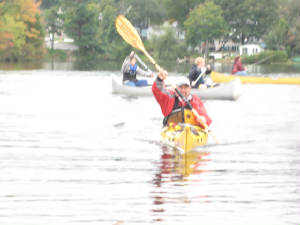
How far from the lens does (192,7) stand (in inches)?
4013

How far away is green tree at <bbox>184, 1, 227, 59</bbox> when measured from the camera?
281 feet

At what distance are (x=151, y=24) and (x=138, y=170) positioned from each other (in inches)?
3267

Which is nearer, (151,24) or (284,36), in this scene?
(284,36)

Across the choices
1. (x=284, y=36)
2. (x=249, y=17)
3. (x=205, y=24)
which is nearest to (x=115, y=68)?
(x=205, y=24)

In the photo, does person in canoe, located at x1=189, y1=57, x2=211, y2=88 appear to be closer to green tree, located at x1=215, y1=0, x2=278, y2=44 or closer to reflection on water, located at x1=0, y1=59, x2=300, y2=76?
reflection on water, located at x1=0, y1=59, x2=300, y2=76

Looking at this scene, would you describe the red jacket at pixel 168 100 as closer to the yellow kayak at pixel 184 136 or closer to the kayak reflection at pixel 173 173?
the yellow kayak at pixel 184 136

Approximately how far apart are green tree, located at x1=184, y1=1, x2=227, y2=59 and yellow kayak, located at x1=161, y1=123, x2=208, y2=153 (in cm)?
6898

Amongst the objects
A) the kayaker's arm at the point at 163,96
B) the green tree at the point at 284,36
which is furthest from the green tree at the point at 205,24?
the kayaker's arm at the point at 163,96

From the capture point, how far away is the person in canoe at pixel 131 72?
79.7ft

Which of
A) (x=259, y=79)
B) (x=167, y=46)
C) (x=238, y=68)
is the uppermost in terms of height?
(x=167, y=46)

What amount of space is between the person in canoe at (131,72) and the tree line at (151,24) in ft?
124

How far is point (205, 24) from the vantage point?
8938 cm

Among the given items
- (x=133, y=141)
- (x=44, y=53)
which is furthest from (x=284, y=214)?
(x=44, y=53)

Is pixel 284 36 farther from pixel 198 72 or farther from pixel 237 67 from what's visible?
pixel 198 72
